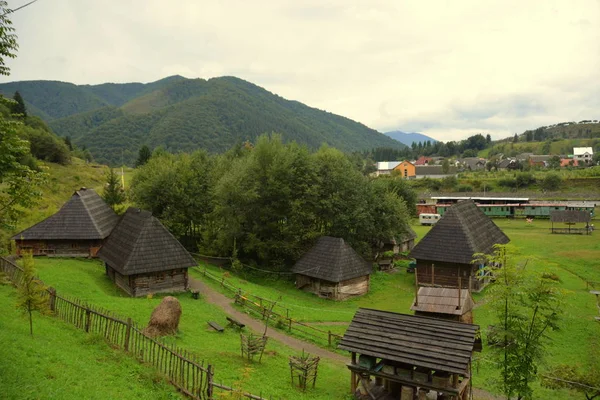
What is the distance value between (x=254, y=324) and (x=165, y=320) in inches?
278

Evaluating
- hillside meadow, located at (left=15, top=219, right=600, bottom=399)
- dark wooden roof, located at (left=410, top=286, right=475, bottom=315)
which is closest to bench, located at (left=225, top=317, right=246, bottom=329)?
hillside meadow, located at (left=15, top=219, right=600, bottom=399)

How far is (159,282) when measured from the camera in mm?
27031

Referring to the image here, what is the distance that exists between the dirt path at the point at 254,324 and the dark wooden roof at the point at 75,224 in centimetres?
953

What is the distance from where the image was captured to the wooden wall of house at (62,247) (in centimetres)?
3127

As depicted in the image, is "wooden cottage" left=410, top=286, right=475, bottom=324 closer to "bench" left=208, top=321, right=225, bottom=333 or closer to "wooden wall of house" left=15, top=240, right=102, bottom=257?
"bench" left=208, top=321, right=225, bottom=333

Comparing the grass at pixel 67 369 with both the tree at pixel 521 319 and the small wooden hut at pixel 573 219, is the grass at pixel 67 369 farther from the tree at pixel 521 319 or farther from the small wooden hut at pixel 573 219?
the small wooden hut at pixel 573 219

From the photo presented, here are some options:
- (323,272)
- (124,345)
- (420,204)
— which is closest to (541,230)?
(420,204)

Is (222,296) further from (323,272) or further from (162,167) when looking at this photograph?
(162,167)

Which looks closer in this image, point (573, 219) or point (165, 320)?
point (165, 320)

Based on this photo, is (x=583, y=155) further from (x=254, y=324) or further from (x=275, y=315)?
(x=254, y=324)

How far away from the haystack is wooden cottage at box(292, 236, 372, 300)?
616 inches

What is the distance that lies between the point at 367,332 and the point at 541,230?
58442mm

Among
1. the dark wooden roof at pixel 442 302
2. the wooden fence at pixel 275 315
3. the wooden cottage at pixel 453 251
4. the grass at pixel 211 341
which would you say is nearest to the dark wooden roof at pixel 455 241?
the wooden cottage at pixel 453 251

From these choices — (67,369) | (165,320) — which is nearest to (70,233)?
(165,320)
